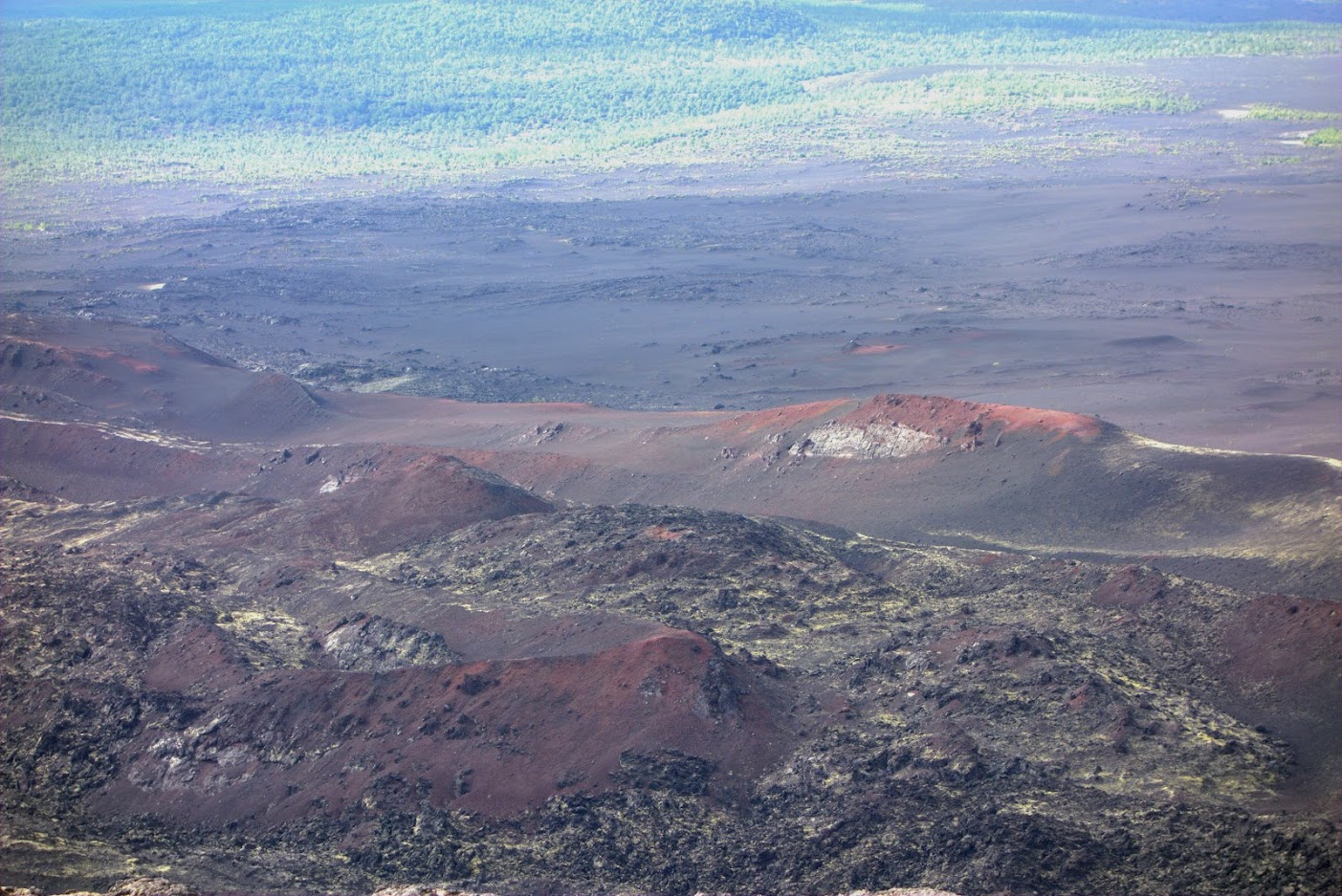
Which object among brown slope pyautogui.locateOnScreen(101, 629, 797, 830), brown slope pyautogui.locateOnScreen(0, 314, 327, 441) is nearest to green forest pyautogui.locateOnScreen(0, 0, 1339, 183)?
brown slope pyautogui.locateOnScreen(0, 314, 327, 441)

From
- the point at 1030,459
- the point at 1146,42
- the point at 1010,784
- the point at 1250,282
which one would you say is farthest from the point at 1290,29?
the point at 1010,784

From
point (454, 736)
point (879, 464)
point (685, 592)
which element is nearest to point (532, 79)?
point (879, 464)

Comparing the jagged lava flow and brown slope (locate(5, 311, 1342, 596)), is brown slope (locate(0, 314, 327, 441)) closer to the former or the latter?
brown slope (locate(5, 311, 1342, 596))

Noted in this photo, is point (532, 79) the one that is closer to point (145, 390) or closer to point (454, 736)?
point (145, 390)

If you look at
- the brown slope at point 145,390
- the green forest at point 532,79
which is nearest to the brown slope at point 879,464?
the brown slope at point 145,390

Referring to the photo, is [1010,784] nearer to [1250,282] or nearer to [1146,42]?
[1250,282]

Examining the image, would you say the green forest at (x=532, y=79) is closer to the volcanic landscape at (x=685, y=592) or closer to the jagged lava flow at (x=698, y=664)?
the volcanic landscape at (x=685, y=592)
